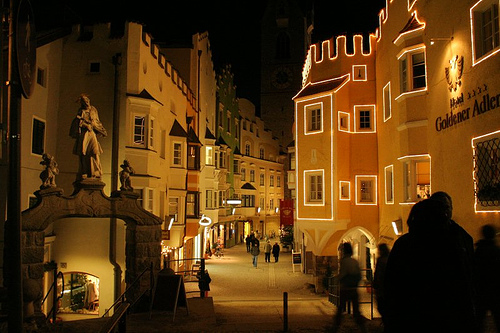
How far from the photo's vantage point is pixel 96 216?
1538cm

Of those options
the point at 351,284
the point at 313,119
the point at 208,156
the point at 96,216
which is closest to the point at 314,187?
the point at 313,119

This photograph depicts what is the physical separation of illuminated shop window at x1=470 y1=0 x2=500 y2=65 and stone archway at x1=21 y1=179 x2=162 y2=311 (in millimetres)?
10762

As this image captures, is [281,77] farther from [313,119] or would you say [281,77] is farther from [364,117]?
[364,117]

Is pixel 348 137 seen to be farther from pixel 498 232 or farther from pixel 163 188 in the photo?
pixel 498 232

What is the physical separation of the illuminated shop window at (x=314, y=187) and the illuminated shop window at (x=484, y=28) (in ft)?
40.6

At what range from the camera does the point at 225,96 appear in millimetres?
47406

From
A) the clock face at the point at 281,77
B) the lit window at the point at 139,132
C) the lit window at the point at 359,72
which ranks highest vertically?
the clock face at the point at 281,77

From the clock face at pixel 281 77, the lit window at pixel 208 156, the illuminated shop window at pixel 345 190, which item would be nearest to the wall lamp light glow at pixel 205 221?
the lit window at pixel 208 156

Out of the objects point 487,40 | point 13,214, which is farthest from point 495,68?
point 13,214

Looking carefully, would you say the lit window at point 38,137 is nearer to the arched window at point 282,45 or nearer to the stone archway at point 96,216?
the stone archway at point 96,216

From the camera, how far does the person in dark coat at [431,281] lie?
3.61 metres

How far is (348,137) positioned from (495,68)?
42.3ft

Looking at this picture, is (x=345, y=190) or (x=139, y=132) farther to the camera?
(x=345, y=190)

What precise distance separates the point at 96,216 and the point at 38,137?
4367 mm
